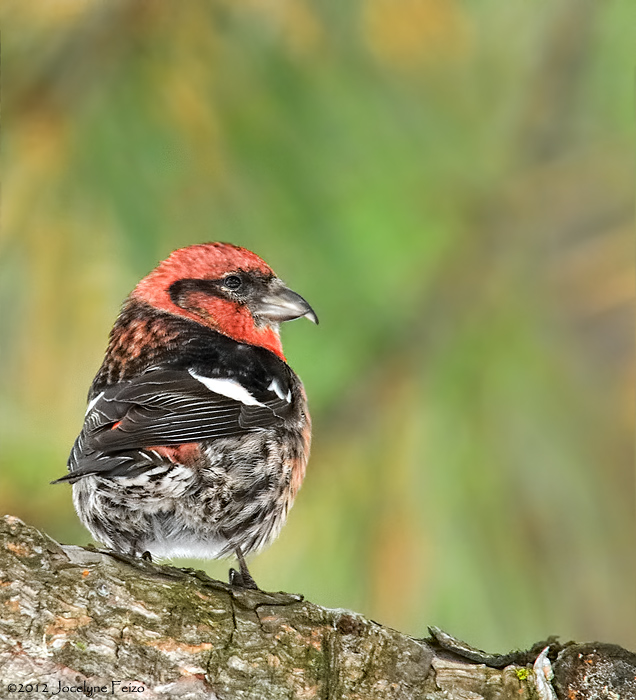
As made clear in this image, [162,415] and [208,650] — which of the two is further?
[162,415]

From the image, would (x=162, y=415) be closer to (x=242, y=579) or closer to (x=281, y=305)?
(x=242, y=579)

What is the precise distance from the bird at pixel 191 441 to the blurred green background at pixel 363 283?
26 centimetres

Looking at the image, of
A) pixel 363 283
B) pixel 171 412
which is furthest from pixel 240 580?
pixel 363 283

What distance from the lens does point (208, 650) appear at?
9.57 feet

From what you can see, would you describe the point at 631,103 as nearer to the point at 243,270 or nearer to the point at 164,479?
the point at 243,270

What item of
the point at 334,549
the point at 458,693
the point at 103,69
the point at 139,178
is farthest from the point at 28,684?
the point at 103,69

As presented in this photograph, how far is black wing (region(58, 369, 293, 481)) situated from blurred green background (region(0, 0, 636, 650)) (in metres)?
0.47

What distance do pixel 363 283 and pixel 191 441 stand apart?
124 centimetres

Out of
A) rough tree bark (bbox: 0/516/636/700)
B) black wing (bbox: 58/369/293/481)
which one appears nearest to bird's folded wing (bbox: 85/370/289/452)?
black wing (bbox: 58/369/293/481)

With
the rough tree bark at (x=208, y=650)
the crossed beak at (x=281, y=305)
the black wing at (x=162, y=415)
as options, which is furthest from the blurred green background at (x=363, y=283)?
the rough tree bark at (x=208, y=650)

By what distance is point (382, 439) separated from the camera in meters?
4.84

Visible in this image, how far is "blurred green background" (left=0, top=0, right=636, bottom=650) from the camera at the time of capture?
15.0 feet

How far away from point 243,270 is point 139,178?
2.20ft

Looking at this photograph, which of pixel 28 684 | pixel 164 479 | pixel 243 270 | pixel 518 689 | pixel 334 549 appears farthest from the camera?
pixel 243 270
